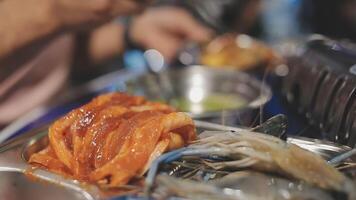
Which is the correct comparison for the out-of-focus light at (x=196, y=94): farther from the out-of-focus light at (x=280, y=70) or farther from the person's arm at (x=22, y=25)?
Answer: the person's arm at (x=22, y=25)

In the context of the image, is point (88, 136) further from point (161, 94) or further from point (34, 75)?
point (34, 75)

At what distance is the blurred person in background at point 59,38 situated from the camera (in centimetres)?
204

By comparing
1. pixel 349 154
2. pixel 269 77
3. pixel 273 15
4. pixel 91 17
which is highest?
pixel 273 15

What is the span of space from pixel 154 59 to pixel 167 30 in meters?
0.42

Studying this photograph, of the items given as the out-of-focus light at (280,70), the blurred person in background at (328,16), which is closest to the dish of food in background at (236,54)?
the out-of-focus light at (280,70)

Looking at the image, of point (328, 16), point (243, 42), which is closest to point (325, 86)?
point (243, 42)

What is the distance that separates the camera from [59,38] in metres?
2.68

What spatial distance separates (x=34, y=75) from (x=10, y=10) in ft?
2.09

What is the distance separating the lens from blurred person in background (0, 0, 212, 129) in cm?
204

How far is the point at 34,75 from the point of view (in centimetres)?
263

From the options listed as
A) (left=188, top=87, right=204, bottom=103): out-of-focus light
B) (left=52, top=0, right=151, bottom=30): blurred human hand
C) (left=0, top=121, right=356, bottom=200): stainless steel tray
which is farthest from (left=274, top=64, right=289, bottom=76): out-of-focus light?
(left=0, top=121, right=356, bottom=200): stainless steel tray

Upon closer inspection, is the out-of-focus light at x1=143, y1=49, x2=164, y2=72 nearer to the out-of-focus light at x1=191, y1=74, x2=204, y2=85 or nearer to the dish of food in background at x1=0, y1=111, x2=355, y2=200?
the out-of-focus light at x1=191, y1=74, x2=204, y2=85

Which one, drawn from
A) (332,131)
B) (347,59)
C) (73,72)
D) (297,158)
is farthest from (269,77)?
(73,72)

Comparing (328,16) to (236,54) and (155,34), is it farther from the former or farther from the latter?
(236,54)
